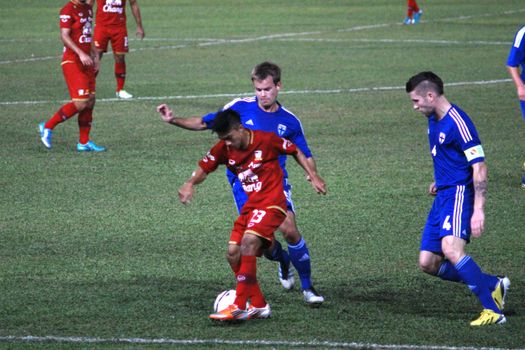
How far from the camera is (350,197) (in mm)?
12781

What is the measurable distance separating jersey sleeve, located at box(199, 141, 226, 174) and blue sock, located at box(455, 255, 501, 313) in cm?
207

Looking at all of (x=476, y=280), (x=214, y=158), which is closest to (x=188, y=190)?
(x=214, y=158)

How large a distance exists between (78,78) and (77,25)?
78 centimetres

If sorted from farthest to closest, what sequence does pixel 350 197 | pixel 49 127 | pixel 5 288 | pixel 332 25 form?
pixel 332 25, pixel 49 127, pixel 350 197, pixel 5 288

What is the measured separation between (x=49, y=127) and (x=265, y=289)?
25.0ft

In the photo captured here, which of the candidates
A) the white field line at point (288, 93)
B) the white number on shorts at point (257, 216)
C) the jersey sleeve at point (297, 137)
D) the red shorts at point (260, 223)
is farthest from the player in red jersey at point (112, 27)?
the white number on shorts at point (257, 216)

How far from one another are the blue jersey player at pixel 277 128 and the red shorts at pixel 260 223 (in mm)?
444

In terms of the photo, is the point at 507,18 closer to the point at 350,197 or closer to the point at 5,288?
the point at 350,197

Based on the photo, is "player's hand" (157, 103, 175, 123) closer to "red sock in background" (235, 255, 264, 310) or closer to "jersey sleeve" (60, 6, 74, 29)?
"red sock in background" (235, 255, 264, 310)

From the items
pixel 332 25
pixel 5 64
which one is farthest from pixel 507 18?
pixel 5 64

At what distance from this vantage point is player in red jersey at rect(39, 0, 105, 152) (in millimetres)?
15312

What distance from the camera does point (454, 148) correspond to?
27.0ft

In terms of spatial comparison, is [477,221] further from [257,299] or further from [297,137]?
[297,137]

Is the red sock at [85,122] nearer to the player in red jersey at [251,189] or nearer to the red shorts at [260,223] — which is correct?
the player in red jersey at [251,189]
